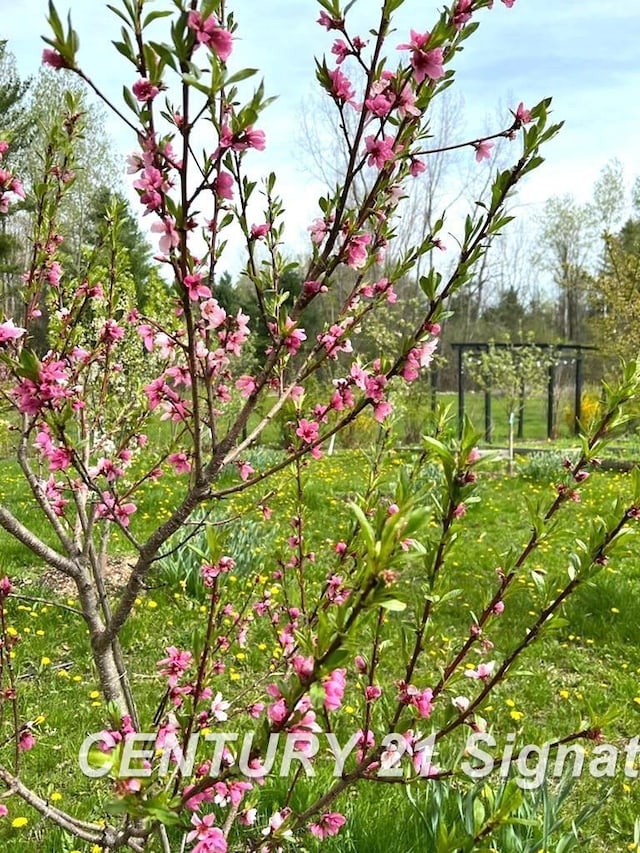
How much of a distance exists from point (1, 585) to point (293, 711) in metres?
1.16

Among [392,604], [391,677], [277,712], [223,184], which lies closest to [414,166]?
[223,184]

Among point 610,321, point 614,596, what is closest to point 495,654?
point 614,596

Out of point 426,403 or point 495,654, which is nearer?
point 495,654

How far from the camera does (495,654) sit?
4.35 metres

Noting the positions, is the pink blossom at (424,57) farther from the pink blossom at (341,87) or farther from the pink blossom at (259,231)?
the pink blossom at (259,231)

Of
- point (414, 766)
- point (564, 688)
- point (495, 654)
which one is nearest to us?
point (414, 766)

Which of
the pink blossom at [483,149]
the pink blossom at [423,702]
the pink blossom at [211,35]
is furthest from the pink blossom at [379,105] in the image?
the pink blossom at [423,702]

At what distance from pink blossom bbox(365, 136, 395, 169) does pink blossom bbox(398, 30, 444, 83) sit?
146 millimetres

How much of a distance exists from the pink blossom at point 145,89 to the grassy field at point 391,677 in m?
1.15

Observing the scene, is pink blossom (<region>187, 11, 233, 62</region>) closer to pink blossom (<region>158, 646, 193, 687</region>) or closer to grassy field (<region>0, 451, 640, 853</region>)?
grassy field (<region>0, 451, 640, 853</region>)

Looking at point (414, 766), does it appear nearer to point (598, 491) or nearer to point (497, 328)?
point (598, 491)

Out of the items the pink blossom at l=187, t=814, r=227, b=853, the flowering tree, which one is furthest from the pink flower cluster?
the pink blossom at l=187, t=814, r=227, b=853

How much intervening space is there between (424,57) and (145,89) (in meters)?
0.55

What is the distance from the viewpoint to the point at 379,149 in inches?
54.8
